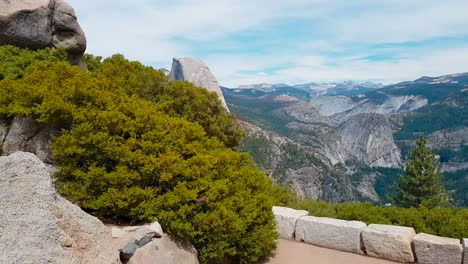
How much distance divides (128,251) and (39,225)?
1.60 m

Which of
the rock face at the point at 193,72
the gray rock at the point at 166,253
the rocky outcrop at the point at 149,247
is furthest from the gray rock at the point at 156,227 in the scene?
the rock face at the point at 193,72

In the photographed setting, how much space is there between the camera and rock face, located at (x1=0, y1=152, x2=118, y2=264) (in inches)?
169

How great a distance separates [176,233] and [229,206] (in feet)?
3.71

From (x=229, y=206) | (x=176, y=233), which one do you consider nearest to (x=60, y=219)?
(x=176, y=233)

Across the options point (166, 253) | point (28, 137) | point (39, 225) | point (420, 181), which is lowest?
point (420, 181)

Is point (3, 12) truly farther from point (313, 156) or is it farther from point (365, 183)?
point (365, 183)

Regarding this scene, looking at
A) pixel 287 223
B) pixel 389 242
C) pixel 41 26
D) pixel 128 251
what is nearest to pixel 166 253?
pixel 128 251

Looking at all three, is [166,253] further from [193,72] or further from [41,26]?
[193,72]

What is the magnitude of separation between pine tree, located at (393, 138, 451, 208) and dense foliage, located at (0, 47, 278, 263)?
29683mm

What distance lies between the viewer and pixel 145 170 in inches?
281

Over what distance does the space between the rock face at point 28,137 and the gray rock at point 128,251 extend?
12.7ft

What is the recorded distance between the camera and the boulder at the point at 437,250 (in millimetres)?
8391

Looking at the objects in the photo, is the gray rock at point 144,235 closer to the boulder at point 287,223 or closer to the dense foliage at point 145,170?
the dense foliage at point 145,170

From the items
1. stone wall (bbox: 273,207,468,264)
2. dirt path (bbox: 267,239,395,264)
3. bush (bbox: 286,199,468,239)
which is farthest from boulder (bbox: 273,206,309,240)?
bush (bbox: 286,199,468,239)
